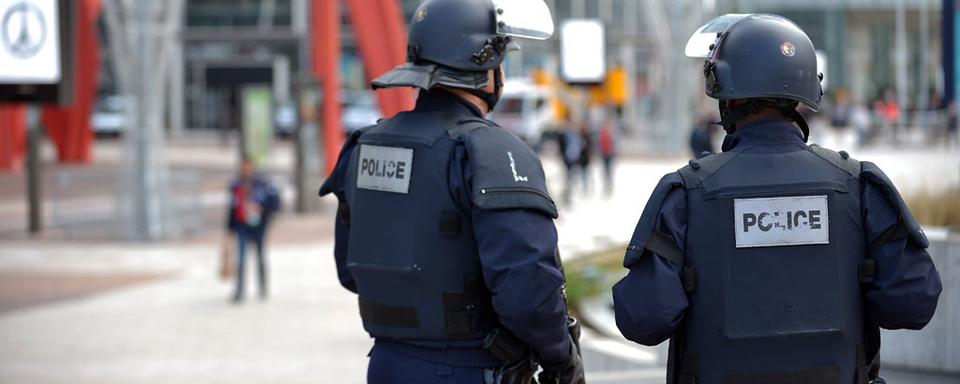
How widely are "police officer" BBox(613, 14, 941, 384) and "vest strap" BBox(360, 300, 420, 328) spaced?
77cm

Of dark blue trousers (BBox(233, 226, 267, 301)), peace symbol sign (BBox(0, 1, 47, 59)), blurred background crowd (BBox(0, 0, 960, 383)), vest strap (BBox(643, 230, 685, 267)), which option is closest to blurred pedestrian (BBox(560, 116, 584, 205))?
blurred background crowd (BBox(0, 0, 960, 383))

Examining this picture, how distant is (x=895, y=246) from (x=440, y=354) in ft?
4.43

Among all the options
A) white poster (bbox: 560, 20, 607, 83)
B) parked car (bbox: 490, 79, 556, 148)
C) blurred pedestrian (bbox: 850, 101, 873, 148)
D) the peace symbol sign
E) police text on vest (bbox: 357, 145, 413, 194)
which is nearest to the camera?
police text on vest (bbox: 357, 145, 413, 194)

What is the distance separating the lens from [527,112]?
1764 inches

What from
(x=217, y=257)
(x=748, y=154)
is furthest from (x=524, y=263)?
(x=217, y=257)

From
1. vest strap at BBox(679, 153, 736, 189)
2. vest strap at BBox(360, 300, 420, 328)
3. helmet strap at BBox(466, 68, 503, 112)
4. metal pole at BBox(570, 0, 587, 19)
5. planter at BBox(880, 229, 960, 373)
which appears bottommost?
planter at BBox(880, 229, 960, 373)

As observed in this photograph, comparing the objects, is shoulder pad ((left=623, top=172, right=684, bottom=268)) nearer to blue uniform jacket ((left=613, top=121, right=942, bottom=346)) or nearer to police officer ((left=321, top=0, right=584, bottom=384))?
blue uniform jacket ((left=613, top=121, right=942, bottom=346))

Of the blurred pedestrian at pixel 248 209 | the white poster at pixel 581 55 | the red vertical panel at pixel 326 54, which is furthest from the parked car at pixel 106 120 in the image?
the blurred pedestrian at pixel 248 209

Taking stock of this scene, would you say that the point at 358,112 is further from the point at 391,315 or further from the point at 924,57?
the point at 391,315

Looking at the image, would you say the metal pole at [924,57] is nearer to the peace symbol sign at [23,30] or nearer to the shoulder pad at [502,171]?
the peace symbol sign at [23,30]

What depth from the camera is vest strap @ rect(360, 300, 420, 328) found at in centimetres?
420

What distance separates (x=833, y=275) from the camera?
370cm

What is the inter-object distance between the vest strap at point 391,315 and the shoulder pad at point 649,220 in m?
0.83

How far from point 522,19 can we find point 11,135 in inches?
1212
